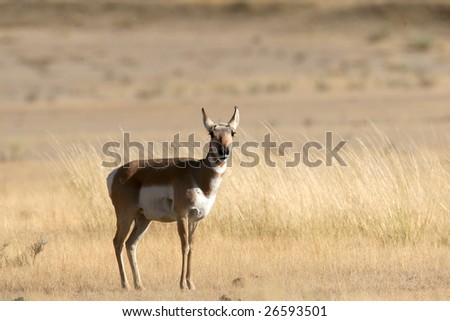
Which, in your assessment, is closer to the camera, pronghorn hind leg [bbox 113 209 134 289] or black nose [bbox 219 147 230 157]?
black nose [bbox 219 147 230 157]

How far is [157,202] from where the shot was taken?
11711 millimetres

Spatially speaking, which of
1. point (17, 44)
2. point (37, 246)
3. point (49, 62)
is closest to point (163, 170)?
point (37, 246)

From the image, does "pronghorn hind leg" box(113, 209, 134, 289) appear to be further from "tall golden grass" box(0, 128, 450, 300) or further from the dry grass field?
the dry grass field

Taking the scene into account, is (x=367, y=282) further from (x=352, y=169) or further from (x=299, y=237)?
(x=352, y=169)

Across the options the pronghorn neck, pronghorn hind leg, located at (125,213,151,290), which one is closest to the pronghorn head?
the pronghorn neck

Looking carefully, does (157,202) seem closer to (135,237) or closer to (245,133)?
(135,237)

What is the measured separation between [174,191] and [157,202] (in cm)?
28

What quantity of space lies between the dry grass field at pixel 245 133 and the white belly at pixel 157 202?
81cm

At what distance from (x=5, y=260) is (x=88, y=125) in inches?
874

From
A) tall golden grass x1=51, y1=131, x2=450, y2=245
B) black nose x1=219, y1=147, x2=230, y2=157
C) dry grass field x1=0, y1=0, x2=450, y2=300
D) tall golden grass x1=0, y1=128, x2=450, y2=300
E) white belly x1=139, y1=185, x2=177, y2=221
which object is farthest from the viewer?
tall golden grass x1=51, y1=131, x2=450, y2=245

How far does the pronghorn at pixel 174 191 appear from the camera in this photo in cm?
1145

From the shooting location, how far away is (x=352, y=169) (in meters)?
15.7

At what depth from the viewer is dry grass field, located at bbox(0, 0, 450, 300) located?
12.8 meters

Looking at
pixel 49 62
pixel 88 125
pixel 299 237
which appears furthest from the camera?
pixel 49 62
